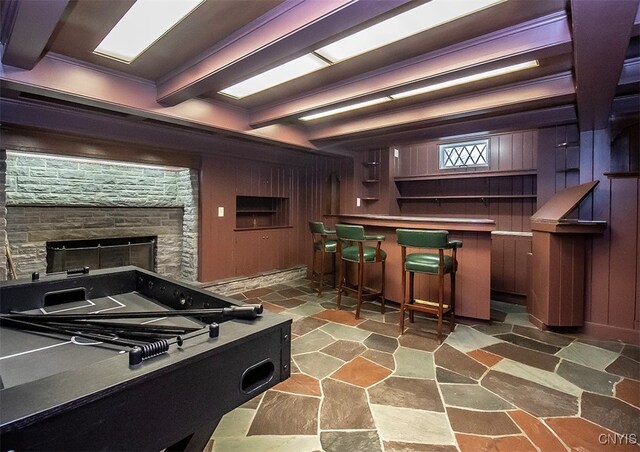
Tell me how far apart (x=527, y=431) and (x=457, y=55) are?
98.9 inches

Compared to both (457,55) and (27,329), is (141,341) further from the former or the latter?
(457,55)

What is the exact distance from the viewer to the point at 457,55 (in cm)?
230

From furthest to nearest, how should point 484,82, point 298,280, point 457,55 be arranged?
point 298,280 → point 484,82 → point 457,55

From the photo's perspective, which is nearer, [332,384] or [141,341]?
[141,341]

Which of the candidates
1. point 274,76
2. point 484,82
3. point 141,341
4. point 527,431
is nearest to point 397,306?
point 527,431

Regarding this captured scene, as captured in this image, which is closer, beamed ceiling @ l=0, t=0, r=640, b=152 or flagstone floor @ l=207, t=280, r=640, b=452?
flagstone floor @ l=207, t=280, r=640, b=452

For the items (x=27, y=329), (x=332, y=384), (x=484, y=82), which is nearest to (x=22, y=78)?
(x=27, y=329)

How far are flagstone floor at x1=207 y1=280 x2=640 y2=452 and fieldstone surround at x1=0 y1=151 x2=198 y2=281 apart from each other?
8.06ft

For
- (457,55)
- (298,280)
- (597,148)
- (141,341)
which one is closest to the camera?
(141,341)

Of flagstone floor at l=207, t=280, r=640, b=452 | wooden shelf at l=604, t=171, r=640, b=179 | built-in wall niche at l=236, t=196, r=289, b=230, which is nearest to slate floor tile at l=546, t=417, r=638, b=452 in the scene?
flagstone floor at l=207, t=280, r=640, b=452

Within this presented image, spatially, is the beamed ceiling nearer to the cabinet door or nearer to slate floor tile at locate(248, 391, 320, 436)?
the cabinet door

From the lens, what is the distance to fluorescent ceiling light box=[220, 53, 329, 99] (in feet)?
8.34

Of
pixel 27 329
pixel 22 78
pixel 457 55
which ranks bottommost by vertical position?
pixel 27 329

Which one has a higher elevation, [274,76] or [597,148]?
[274,76]
